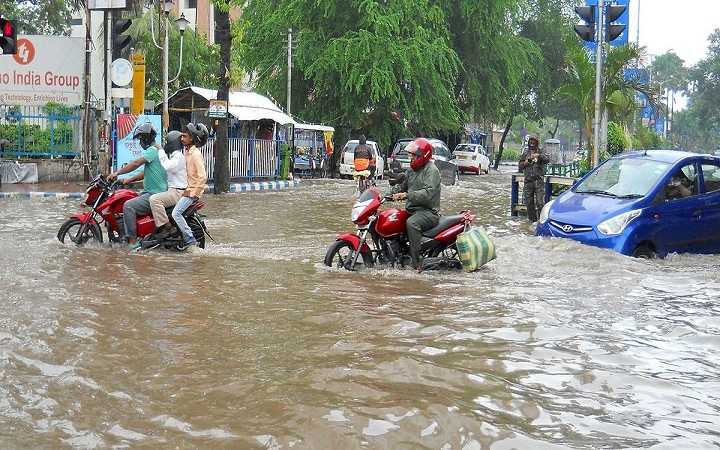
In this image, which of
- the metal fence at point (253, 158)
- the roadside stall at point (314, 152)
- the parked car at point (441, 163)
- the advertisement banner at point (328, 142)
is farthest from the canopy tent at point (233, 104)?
the parked car at point (441, 163)

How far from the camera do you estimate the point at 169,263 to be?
10664 millimetres

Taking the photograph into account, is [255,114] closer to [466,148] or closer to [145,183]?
[466,148]

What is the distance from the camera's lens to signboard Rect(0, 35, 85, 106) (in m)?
26.3

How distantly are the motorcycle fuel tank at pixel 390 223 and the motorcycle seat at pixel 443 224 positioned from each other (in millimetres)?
293

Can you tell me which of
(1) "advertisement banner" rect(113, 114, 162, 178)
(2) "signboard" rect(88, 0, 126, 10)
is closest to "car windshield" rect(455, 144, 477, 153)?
(1) "advertisement banner" rect(113, 114, 162, 178)

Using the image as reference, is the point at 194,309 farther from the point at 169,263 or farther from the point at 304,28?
the point at 304,28

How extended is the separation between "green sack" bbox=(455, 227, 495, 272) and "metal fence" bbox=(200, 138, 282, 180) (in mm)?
17421

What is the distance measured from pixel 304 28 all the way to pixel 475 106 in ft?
31.6

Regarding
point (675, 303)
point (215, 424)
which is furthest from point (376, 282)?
point (215, 424)

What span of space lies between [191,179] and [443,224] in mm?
3304

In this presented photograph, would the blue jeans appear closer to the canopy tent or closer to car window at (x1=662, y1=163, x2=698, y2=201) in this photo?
car window at (x1=662, y1=163, x2=698, y2=201)

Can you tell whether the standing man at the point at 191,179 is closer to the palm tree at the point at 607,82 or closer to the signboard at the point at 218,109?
the palm tree at the point at 607,82

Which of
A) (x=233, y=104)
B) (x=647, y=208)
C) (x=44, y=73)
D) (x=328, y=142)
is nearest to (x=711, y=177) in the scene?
(x=647, y=208)

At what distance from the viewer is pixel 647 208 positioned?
37.1ft
